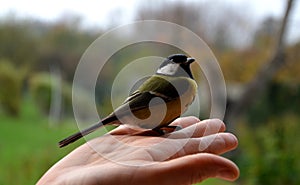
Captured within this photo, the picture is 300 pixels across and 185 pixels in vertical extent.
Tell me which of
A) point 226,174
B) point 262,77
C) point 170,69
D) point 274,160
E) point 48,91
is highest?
point 170,69

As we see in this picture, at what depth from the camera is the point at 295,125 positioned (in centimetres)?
228

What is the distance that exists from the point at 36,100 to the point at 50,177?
1.77 metres

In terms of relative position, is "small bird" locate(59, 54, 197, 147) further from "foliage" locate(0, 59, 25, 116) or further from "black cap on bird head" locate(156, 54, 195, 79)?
"foliage" locate(0, 59, 25, 116)

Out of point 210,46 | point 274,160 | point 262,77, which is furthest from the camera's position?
point 262,77

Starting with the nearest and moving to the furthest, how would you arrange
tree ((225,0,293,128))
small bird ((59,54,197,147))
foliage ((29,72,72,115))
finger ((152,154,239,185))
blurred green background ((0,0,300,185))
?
finger ((152,154,239,185)), small bird ((59,54,197,147)), blurred green background ((0,0,300,185)), tree ((225,0,293,128)), foliage ((29,72,72,115))

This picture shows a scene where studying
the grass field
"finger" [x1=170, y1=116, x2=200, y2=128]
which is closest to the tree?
the grass field

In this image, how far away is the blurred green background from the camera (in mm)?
1717

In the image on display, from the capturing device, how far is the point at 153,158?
1.81ft

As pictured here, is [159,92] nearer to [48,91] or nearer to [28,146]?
[28,146]

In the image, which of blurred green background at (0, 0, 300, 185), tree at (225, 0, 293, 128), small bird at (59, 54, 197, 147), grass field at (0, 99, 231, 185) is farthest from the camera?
tree at (225, 0, 293, 128)

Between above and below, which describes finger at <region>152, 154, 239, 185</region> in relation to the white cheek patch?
below

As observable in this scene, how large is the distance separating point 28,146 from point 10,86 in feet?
1.62

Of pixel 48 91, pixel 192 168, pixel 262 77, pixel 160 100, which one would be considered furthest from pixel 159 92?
pixel 48 91

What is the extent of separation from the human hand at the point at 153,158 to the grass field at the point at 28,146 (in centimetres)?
72
